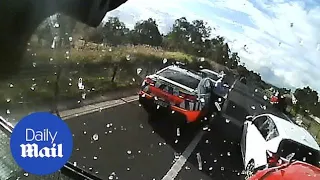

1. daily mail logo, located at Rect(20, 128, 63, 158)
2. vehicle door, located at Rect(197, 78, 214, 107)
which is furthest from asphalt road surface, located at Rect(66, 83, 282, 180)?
daily mail logo, located at Rect(20, 128, 63, 158)

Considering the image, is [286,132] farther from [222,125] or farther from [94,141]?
[94,141]

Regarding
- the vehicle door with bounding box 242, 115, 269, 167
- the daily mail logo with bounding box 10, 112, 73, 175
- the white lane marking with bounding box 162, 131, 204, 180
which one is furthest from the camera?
the white lane marking with bounding box 162, 131, 204, 180

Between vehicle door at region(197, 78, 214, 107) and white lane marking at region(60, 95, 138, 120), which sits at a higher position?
vehicle door at region(197, 78, 214, 107)

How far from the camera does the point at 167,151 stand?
2.33 metres

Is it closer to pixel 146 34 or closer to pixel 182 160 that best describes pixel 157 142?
pixel 182 160

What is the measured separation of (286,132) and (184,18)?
708 mm

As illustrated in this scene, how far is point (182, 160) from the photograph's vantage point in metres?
2.32

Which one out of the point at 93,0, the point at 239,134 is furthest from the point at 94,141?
the point at 93,0

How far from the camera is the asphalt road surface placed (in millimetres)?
2252

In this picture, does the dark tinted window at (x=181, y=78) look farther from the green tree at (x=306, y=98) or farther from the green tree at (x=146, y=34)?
the green tree at (x=306, y=98)

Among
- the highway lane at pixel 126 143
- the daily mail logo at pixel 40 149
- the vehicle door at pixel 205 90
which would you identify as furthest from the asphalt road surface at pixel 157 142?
the daily mail logo at pixel 40 149

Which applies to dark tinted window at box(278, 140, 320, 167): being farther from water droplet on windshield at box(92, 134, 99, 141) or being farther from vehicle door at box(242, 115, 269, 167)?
water droplet on windshield at box(92, 134, 99, 141)

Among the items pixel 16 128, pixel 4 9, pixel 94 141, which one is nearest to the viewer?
pixel 4 9

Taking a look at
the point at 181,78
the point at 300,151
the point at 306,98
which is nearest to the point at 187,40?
the point at 181,78
